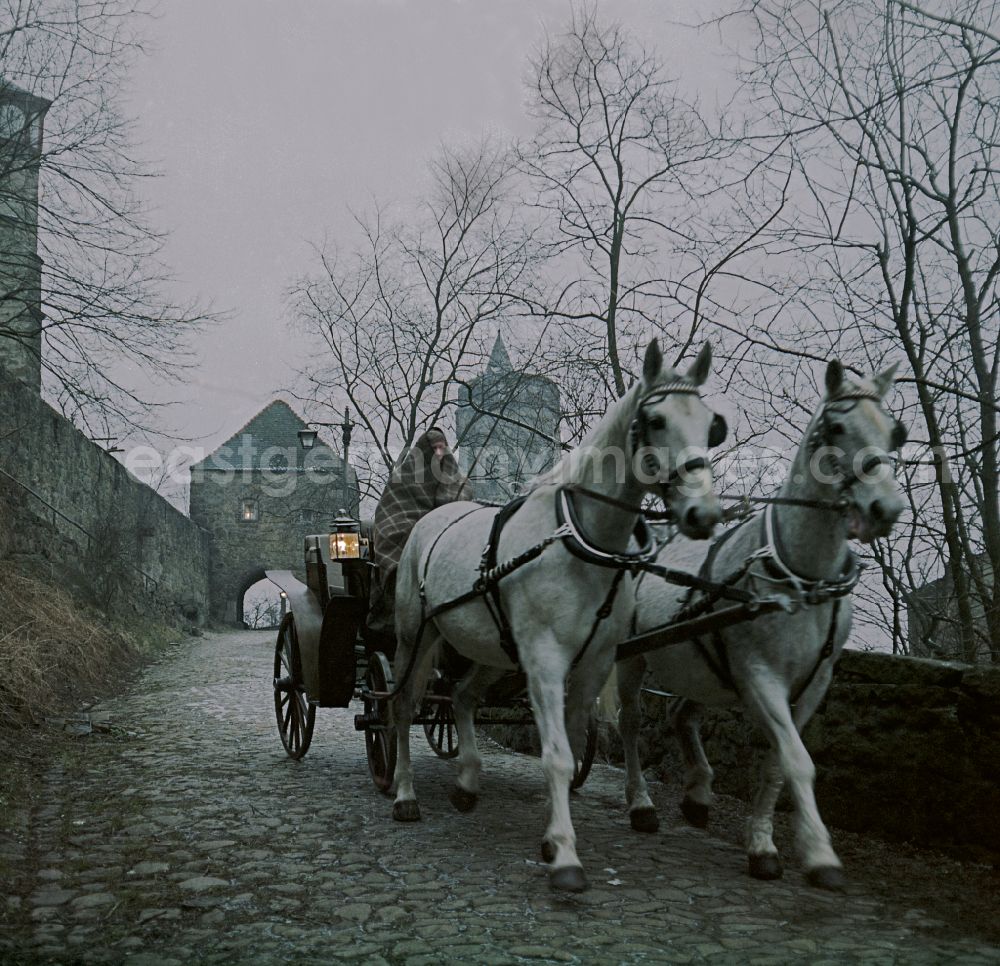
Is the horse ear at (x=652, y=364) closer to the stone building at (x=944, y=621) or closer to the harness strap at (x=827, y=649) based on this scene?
the harness strap at (x=827, y=649)

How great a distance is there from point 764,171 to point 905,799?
4481mm

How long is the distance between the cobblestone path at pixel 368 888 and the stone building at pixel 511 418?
3.15 m

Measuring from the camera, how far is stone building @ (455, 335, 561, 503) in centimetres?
1041

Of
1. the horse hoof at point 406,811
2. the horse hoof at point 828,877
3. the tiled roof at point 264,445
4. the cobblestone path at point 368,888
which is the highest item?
the tiled roof at point 264,445

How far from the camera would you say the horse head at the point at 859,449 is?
3.35 m

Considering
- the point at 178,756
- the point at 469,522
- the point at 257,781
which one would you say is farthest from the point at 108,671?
the point at 469,522

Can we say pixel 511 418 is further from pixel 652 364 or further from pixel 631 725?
pixel 652 364

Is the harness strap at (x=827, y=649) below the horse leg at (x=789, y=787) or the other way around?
the other way around

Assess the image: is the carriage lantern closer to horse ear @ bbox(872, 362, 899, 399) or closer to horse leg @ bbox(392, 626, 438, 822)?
horse leg @ bbox(392, 626, 438, 822)

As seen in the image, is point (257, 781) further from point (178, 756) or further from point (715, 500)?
point (715, 500)

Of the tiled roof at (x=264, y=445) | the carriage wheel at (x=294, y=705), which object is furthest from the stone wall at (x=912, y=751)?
the tiled roof at (x=264, y=445)

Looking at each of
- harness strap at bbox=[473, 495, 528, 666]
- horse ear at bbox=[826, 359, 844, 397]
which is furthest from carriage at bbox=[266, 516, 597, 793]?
horse ear at bbox=[826, 359, 844, 397]

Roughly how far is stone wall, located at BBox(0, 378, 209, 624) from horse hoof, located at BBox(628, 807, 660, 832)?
9747 millimetres

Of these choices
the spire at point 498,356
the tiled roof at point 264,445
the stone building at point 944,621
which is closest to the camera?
the stone building at point 944,621
